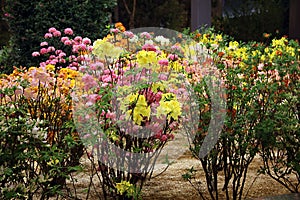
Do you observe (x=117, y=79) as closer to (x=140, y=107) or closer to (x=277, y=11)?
(x=140, y=107)

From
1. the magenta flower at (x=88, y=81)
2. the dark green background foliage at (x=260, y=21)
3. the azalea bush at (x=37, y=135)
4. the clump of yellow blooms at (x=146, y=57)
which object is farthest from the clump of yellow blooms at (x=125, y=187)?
the dark green background foliage at (x=260, y=21)

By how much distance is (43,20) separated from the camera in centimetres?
630

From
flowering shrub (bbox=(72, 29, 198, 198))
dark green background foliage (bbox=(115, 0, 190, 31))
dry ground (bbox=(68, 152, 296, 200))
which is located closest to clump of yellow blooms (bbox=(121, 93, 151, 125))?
flowering shrub (bbox=(72, 29, 198, 198))

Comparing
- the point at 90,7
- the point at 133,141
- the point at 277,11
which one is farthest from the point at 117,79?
the point at 277,11

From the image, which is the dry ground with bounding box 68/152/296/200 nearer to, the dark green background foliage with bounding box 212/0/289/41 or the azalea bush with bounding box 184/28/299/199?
the azalea bush with bounding box 184/28/299/199

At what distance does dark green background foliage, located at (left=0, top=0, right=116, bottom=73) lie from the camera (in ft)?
20.7

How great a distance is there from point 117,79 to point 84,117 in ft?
0.99

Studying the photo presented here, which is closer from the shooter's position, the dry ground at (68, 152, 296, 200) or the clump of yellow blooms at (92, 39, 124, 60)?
the clump of yellow blooms at (92, 39, 124, 60)

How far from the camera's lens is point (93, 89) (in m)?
3.26

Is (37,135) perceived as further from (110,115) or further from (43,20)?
(43,20)

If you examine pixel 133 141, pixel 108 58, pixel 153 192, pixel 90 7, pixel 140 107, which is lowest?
pixel 153 192

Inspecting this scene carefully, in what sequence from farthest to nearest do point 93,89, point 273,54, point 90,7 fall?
point 90,7 → point 273,54 → point 93,89

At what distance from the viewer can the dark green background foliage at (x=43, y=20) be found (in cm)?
632

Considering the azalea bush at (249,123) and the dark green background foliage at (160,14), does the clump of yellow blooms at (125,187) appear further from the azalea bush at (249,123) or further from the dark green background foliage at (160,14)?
the dark green background foliage at (160,14)
